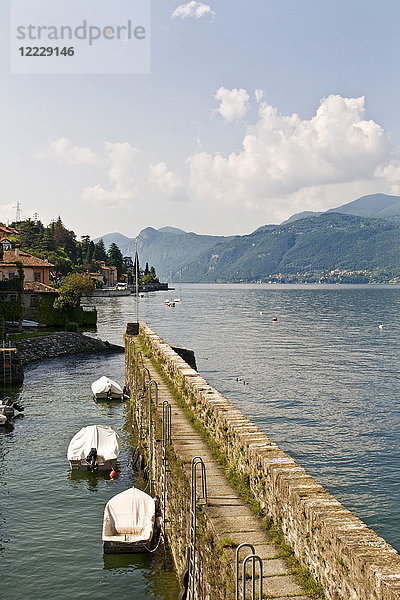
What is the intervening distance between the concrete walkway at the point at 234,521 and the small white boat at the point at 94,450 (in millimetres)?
7588

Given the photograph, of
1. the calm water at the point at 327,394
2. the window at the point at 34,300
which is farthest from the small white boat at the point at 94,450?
the window at the point at 34,300

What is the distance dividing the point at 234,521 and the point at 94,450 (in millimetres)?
13612

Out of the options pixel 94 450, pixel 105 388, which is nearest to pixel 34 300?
pixel 105 388

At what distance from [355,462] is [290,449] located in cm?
313

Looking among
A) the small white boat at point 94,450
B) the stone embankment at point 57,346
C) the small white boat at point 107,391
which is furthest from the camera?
the stone embankment at point 57,346

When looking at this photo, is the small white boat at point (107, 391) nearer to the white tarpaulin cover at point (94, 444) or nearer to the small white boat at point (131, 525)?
the white tarpaulin cover at point (94, 444)

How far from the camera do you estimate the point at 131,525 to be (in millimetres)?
16516

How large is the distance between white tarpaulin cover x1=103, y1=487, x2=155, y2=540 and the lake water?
0.75 metres

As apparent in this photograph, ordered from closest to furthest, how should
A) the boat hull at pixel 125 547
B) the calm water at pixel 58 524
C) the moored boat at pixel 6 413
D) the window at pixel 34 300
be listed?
the calm water at pixel 58 524 → the boat hull at pixel 125 547 → the moored boat at pixel 6 413 → the window at pixel 34 300

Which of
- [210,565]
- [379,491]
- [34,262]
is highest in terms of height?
[34,262]

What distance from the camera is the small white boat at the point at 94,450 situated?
22938 mm

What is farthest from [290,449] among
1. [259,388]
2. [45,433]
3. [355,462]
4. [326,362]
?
[326,362]

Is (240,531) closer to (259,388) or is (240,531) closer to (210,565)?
(210,565)

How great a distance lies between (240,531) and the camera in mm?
10070
